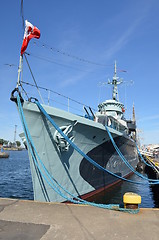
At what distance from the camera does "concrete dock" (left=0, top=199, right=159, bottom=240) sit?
3196 millimetres

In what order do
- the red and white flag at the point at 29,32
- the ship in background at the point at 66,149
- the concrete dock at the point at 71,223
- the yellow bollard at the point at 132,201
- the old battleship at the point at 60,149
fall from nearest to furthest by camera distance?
1. the concrete dock at the point at 71,223
2. the yellow bollard at the point at 132,201
3. the red and white flag at the point at 29,32
4. the old battleship at the point at 60,149
5. the ship in background at the point at 66,149

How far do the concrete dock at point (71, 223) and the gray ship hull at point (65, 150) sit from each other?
131 centimetres

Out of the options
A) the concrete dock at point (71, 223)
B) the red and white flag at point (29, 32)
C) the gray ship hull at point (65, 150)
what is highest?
the red and white flag at point (29, 32)

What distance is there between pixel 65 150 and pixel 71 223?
256 centimetres

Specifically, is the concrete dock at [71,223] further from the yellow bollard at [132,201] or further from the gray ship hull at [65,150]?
the gray ship hull at [65,150]

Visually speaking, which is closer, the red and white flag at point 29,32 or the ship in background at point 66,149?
the red and white flag at point 29,32

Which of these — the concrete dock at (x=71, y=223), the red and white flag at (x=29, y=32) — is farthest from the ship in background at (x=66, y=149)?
the red and white flag at (x=29, y=32)

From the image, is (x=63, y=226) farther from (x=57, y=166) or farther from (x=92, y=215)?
(x=57, y=166)

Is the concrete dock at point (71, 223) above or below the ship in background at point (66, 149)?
below

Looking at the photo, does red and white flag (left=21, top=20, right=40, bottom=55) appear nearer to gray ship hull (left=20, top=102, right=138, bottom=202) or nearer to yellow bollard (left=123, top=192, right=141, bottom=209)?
gray ship hull (left=20, top=102, right=138, bottom=202)

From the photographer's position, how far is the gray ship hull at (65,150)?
5641 mm

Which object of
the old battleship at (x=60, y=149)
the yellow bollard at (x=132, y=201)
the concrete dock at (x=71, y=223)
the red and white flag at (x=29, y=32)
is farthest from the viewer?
the old battleship at (x=60, y=149)

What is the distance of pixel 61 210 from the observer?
4480mm

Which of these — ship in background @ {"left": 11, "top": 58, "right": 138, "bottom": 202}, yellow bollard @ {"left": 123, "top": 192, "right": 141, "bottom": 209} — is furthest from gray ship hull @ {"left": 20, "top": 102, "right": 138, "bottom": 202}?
yellow bollard @ {"left": 123, "top": 192, "right": 141, "bottom": 209}
